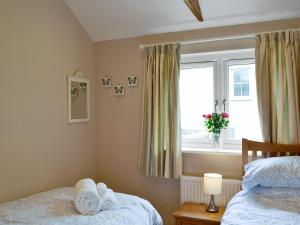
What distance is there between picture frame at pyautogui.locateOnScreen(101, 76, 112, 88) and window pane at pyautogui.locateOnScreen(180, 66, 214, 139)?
2.78 ft

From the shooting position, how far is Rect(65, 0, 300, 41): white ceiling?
105 inches

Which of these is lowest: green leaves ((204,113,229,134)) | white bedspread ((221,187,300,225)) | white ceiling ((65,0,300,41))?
white bedspread ((221,187,300,225))

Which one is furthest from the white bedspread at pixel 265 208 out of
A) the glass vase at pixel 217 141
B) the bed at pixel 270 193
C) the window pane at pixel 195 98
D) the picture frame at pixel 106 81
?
the picture frame at pixel 106 81

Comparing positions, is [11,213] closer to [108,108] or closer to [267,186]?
[108,108]

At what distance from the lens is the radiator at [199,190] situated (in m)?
2.77

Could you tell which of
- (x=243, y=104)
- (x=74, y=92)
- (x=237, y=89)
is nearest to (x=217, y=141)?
(x=243, y=104)

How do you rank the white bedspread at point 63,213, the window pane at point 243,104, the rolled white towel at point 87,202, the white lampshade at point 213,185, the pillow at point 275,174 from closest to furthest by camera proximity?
1. the white bedspread at point 63,213
2. the rolled white towel at point 87,202
3. the pillow at point 275,174
4. the white lampshade at point 213,185
5. the window pane at point 243,104

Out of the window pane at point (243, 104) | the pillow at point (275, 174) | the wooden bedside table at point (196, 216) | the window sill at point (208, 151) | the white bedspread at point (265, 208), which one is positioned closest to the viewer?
the white bedspread at point (265, 208)

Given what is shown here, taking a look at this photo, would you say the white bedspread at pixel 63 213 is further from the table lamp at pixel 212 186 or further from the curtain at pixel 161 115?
the curtain at pixel 161 115

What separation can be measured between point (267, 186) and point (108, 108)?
6.37ft

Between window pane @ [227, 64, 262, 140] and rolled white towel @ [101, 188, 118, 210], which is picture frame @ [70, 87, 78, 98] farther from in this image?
window pane @ [227, 64, 262, 140]

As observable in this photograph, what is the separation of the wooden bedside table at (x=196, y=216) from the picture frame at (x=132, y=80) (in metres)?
1.43

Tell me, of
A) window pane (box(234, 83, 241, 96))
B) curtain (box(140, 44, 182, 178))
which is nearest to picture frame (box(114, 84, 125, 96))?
curtain (box(140, 44, 182, 178))

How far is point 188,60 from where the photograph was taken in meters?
3.17
